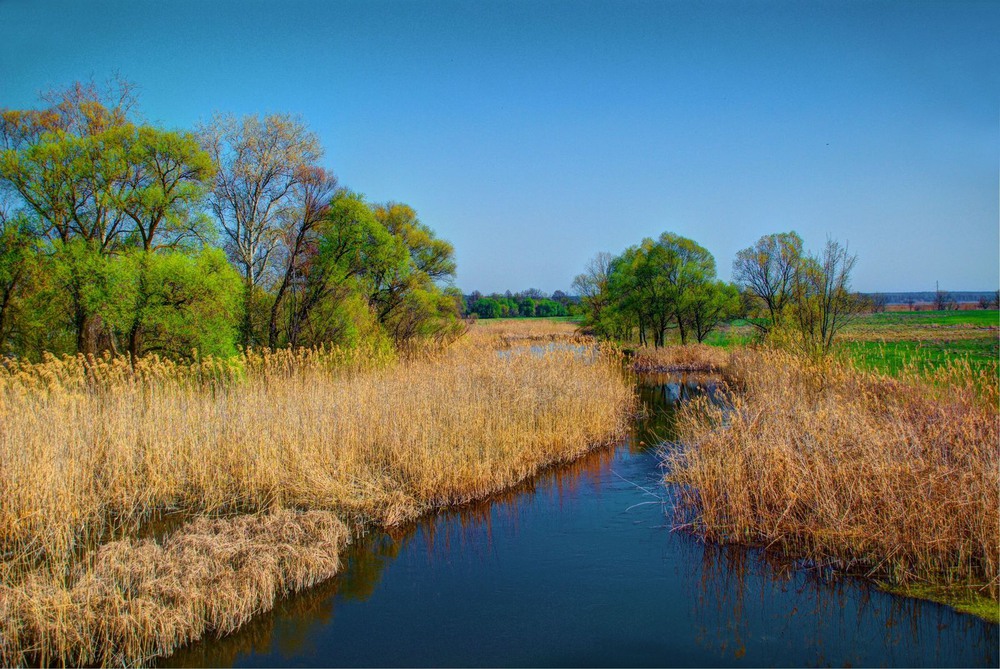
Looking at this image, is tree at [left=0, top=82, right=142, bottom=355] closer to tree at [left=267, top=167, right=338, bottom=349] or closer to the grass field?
tree at [left=267, top=167, right=338, bottom=349]

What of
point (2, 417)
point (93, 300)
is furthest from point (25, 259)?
point (2, 417)

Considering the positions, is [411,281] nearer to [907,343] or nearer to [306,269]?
[306,269]

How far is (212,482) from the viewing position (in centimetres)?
790

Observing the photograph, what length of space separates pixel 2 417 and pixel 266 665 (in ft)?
17.1

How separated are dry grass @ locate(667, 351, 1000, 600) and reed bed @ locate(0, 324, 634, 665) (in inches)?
139

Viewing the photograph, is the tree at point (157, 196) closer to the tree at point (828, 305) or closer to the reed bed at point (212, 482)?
the reed bed at point (212, 482)

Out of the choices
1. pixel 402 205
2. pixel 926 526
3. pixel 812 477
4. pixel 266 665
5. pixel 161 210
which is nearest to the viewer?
pixel 266 665

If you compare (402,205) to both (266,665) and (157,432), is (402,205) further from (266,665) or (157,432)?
(266,665)

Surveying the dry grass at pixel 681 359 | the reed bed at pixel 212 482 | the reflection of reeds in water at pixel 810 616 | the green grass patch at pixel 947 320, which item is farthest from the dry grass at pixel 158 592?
the green grass patch at pixel 947 320

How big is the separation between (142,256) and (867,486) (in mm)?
16480

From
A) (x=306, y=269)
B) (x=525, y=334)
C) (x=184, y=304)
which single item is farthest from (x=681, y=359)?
(x=525, y=334)

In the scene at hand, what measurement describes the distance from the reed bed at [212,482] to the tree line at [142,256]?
5.61m

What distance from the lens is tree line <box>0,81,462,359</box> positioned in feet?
49.7

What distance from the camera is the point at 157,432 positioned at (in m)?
8.09
